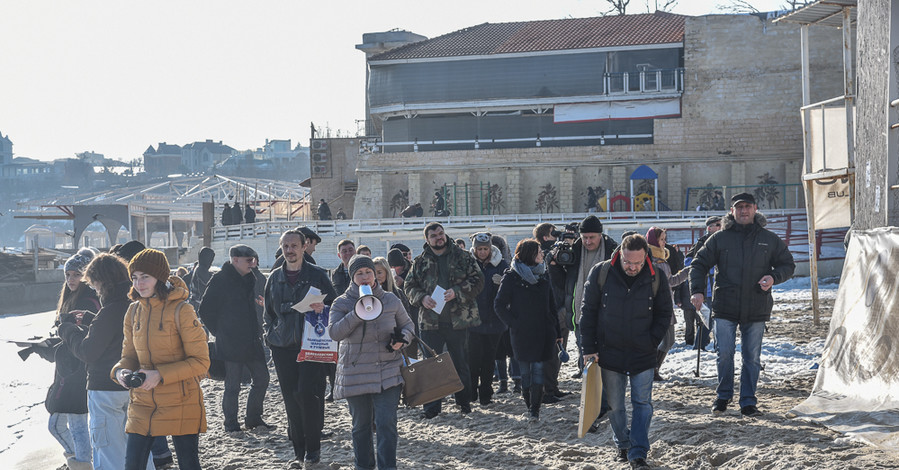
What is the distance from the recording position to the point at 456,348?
8.91 m

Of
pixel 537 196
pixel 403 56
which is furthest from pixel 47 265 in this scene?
pixel 537 196

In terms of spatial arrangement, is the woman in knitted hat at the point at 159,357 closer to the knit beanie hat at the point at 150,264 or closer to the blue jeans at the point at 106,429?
the knit beanie hat at the point at 150,264

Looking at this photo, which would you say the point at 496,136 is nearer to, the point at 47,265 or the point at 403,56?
the point at 403,56

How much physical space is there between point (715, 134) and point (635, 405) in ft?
129

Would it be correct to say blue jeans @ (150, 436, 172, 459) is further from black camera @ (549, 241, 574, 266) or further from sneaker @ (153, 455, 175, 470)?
black camera @ (549, 241, 574, 266)

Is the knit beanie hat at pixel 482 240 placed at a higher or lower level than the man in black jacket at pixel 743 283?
higher

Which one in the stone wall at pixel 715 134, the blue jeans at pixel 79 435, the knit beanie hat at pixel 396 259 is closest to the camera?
the blue jeans at pixel 79 435

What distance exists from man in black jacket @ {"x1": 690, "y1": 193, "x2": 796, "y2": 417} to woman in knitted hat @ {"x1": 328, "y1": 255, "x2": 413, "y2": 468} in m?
2.63

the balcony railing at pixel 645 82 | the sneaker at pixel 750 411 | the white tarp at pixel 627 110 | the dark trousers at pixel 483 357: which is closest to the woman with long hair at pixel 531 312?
the dark trousers at pixel 483 357

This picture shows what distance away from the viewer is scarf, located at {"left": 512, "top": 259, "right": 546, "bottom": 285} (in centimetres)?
816

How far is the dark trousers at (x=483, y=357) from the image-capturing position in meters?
9.12

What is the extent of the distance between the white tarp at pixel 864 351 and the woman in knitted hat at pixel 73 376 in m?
5.26

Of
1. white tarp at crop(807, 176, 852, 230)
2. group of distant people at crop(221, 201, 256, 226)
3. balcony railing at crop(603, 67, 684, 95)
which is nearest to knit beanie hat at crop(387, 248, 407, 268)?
white tarp at crop(807, 176, 852, 230)

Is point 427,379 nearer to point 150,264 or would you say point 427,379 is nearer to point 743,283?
point 150,264
